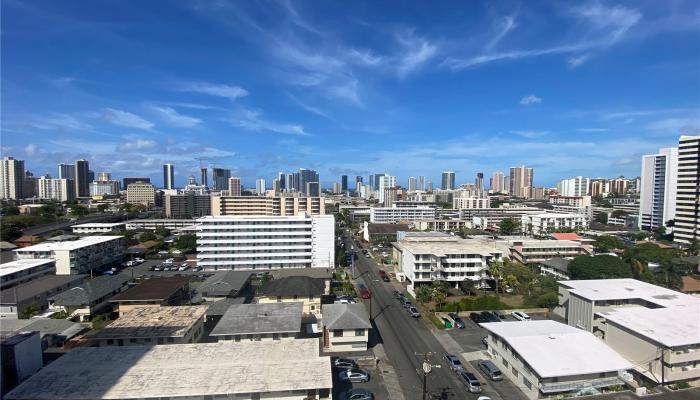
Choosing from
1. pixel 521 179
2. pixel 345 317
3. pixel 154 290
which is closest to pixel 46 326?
pixel 154 290

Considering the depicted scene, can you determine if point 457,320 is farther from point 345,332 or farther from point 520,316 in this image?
point 345,332

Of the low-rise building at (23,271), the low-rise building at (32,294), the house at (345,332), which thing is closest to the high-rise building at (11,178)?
the low-rise building at (23,271)

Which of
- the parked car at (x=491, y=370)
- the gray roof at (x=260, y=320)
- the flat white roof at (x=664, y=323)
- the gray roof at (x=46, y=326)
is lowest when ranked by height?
the parked car at (x=491, y=370)

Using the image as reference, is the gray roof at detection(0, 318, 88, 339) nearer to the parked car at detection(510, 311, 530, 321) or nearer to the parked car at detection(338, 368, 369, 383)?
the parked car at detection(338, 368, 369, 383)

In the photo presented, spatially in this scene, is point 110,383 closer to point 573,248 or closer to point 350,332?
point 350,332

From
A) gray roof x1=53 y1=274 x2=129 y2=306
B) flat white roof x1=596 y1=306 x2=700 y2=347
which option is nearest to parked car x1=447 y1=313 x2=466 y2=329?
flat white roof x1=596 y1=306 x2=700 y2=347

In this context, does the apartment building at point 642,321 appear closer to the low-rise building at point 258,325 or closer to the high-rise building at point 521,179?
the low-rise building at point 258,325

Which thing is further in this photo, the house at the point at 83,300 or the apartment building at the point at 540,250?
the apartment building at the point at 540,250
